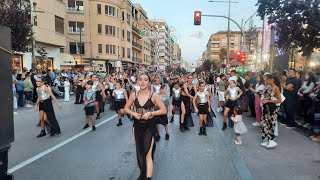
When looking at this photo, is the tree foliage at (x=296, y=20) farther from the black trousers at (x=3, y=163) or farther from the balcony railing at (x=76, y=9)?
the balcony railing at (x=76, y=9)

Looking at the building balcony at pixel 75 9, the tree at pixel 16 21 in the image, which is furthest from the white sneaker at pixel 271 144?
the building balcony at pixel 75 9

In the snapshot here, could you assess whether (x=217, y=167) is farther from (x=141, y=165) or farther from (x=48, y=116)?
(x=48, y=116)

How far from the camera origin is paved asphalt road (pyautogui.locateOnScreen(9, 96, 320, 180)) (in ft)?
18.5

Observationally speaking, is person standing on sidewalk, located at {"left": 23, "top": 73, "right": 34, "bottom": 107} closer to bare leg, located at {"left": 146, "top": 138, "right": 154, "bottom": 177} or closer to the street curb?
the street curb

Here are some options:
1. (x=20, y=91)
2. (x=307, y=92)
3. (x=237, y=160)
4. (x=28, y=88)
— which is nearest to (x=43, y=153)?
(x=237, y=160)

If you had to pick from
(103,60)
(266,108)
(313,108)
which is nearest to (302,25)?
(313,108)

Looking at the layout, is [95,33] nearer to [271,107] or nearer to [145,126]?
[271,107]

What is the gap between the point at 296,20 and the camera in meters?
12.7

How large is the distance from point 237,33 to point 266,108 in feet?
438

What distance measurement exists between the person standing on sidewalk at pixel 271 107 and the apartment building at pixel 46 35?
73.3ft

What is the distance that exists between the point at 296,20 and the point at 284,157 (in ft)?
25.4

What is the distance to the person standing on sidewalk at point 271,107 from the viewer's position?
295 inches

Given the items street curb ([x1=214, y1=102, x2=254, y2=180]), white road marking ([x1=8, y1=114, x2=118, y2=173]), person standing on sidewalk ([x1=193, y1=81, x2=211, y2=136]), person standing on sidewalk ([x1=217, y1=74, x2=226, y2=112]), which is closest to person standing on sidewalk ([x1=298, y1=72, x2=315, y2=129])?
street curb ([x1=214, y1=102, x2=254, y2=180])

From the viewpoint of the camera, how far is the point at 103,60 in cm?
5334
